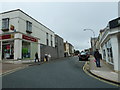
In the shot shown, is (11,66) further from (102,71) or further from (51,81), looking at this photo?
(102,71)

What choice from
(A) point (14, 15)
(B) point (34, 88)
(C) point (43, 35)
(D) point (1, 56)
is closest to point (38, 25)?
(C) point (43, 35)

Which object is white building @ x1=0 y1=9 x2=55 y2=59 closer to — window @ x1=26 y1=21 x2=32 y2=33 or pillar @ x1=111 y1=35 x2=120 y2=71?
window @ x1=26 y1=21 x2=32 y2=33

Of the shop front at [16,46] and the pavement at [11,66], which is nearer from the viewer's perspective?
the pavement at [11,66]

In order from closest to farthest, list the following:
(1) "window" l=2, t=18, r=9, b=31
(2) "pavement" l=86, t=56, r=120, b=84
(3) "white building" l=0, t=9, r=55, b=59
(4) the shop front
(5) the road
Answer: (5) the road → (2) "pavement" l=86, t=56, r=120, b=84 → (4) the shop front → (3) "white building" l=0, t=9, r=55, b=59 → (1) "window" l=2, t=18, r=9, b=31

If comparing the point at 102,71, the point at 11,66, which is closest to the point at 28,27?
the point at 11,66

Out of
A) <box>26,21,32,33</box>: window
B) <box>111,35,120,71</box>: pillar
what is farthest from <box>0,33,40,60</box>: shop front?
<box>111,35,120,71</box>: pillar

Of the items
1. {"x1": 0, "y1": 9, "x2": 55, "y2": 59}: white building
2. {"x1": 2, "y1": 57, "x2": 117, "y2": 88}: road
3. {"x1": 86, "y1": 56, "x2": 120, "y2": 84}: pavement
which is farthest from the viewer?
{"x1": 0, "y1": 9, "x2": 55, "y2": 59}: white building

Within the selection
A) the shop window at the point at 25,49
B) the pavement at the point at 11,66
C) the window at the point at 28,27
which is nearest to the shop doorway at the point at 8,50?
the pavement at the point at 11,66

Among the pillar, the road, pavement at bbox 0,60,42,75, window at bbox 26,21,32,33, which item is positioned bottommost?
pavement at bbox 0,60,42,75

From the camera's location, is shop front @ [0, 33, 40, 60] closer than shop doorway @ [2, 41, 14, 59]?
Yes

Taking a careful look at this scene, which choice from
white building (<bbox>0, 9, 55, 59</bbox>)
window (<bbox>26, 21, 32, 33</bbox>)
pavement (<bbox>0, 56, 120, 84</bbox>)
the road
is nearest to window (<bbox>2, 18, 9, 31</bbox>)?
white building (<bbox>0, 9, 55, 59</bbox>)

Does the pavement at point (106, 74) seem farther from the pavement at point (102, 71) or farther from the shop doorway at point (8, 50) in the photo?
the shop doorway at point (8, 50)

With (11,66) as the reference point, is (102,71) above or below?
above

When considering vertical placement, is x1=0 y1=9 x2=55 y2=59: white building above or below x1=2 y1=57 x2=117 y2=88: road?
above
